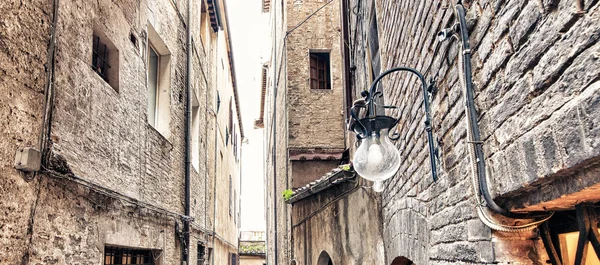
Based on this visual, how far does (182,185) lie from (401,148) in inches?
196

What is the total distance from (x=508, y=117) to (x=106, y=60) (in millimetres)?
4705

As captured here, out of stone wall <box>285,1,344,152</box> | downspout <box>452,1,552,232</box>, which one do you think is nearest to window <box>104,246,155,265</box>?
downspout <box>452,1,552,232</box>

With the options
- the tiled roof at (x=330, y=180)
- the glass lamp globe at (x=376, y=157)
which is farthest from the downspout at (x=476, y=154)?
the tiled roof at (x=330, y=180)

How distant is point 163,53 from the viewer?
306 inches

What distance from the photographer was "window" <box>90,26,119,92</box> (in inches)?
206

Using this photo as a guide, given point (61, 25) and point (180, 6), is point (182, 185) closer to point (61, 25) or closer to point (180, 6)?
point (180, 6)

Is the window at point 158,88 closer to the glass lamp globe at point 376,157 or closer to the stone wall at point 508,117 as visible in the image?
the stone wall at point 508,117

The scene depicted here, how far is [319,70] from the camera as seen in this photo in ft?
42.2

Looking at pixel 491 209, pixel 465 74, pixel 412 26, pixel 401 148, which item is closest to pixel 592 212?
pixel 491 209

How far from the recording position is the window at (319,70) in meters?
12.7

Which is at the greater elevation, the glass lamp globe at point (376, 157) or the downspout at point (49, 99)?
the downspout at point (49, 99)

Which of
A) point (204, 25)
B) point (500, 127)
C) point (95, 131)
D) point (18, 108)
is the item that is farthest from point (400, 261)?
point (204, 25)

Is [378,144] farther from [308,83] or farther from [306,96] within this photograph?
[308,83]

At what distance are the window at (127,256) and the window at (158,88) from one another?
1.90 meters
